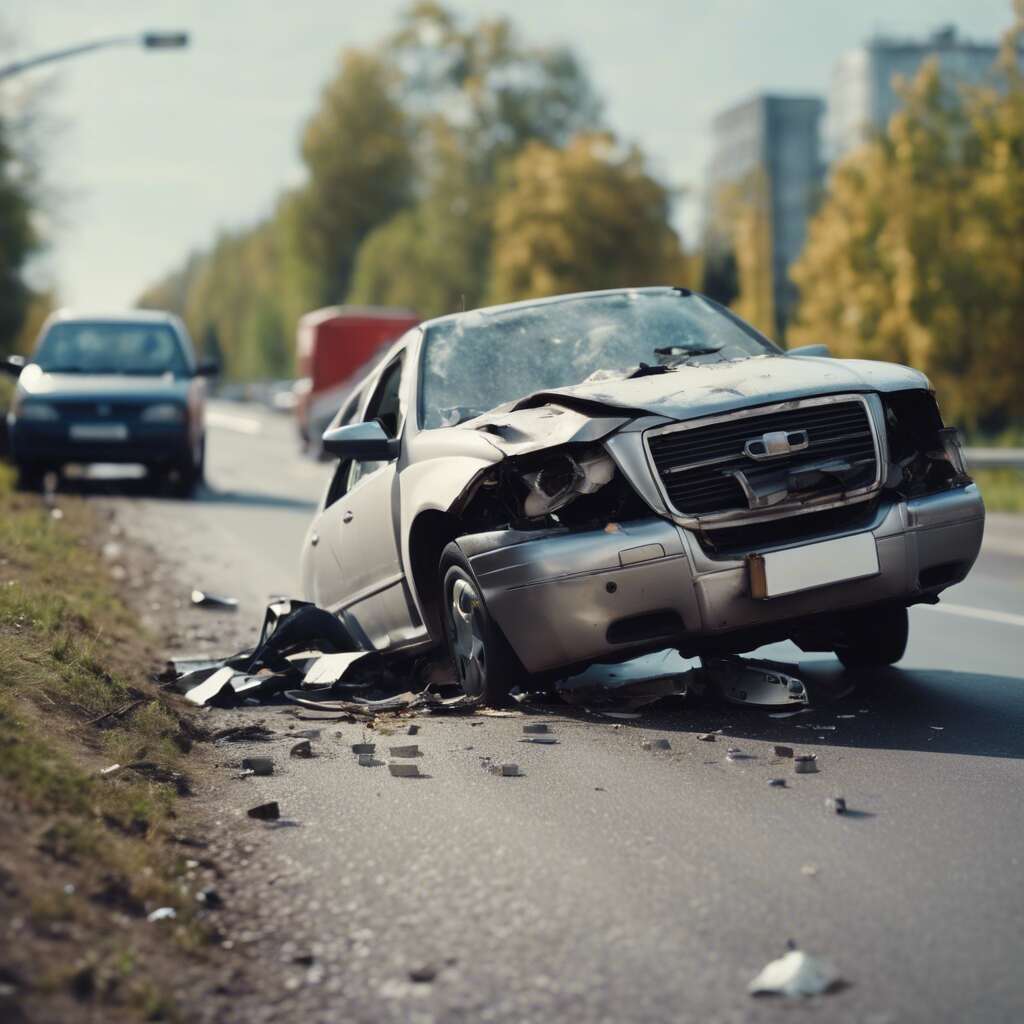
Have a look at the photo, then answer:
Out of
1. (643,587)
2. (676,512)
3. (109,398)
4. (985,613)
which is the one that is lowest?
(985,613)

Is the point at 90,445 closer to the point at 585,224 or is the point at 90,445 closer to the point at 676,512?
the point at 676,512

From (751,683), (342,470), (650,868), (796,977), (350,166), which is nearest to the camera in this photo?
(796,977)

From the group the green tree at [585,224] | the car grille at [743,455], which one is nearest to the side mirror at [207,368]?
the car grille at [743,455]

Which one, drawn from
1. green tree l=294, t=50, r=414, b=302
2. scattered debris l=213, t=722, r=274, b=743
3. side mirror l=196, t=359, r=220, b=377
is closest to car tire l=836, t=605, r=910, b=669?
scattered debris l=213, t=722, r=274, b=743

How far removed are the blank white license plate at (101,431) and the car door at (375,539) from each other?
40.7 feet

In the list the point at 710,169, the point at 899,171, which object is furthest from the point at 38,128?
the point at 710,169

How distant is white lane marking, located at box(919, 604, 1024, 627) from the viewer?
1134 cm

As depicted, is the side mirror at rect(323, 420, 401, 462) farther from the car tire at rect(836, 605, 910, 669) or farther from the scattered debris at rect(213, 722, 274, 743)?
the car tire at rect(836, 605, 910, 669)

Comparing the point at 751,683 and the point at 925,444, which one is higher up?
the point at 925,444

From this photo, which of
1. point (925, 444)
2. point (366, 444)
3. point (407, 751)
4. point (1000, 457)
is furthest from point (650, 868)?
point (1000, 457)

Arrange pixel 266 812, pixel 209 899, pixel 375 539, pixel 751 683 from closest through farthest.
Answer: pixel 209 899
pixel 266 812
pixel 751 683
pixel 375 539

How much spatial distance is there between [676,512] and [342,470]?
3.03 meters

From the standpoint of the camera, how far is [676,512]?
656 centimetres

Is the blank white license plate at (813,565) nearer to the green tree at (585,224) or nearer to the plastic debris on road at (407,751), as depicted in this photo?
the plastic debris on road at (407,751)
